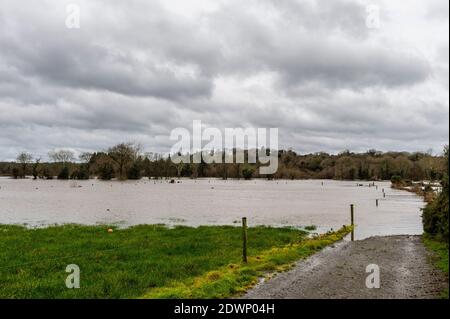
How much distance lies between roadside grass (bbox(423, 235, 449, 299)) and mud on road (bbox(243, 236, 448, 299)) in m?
0.24

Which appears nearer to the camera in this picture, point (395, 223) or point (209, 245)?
point (209, 245)

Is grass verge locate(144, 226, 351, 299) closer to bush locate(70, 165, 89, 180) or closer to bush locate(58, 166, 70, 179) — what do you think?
bush locate(70, 165, 89, 180)

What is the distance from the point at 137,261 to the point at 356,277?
9009 mm

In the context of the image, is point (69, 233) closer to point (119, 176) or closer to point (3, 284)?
point (3, 284)

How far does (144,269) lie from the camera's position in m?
16.0

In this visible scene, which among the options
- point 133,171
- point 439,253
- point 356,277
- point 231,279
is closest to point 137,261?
point 231,279

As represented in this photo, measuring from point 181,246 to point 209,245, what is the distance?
1621mm

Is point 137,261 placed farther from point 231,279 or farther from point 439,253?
point 439,253

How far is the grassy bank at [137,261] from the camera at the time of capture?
12.9 m

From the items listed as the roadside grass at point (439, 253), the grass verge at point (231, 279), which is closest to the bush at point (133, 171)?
the roadside grass at point (439, 253)

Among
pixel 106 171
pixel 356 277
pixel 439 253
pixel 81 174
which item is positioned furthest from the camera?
pixel 106 171

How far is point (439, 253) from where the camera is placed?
61.5ft
